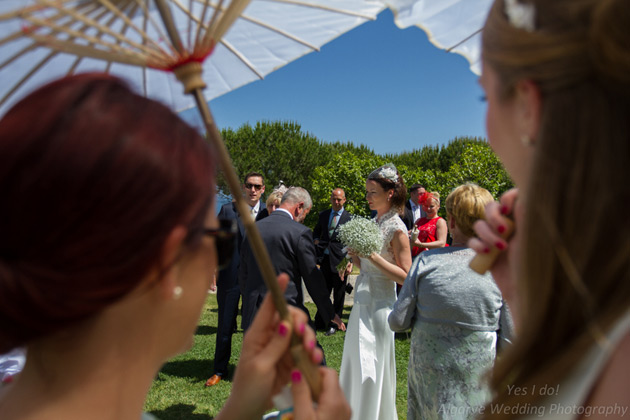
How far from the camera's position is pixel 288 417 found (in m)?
1.16

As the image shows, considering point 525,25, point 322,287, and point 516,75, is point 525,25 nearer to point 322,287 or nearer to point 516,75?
point 516,75

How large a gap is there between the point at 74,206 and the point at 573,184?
0.87m

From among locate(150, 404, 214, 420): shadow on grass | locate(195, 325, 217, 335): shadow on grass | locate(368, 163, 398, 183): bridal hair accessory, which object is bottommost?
→ locate(195, 325, 217, 335): shadow on grass

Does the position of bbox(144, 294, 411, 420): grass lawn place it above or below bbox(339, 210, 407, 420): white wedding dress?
below

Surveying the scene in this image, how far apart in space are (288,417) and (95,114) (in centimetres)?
84

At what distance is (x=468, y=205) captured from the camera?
337cm

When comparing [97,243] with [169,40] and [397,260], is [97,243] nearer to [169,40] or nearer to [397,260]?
[169,40]

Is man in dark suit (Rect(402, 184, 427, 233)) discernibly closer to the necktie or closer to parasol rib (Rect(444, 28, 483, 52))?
the necktie

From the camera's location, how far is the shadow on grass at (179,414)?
504 centimetres

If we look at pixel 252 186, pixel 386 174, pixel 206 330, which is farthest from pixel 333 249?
pixel 386 174

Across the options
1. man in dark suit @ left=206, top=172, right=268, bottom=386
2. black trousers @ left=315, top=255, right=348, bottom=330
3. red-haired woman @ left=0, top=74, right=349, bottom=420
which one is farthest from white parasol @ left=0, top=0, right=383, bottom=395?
black trousers @ left=315, top=255, right=348, bottom=330

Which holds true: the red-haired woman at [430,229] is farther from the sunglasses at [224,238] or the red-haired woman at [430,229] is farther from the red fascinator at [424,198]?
the sunglasses at [224,238]

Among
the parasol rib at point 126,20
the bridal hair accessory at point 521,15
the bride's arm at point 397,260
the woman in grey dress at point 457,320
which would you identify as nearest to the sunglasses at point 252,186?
the bride's arm at point 397,260

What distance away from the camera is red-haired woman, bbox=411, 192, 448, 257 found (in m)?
7.62
